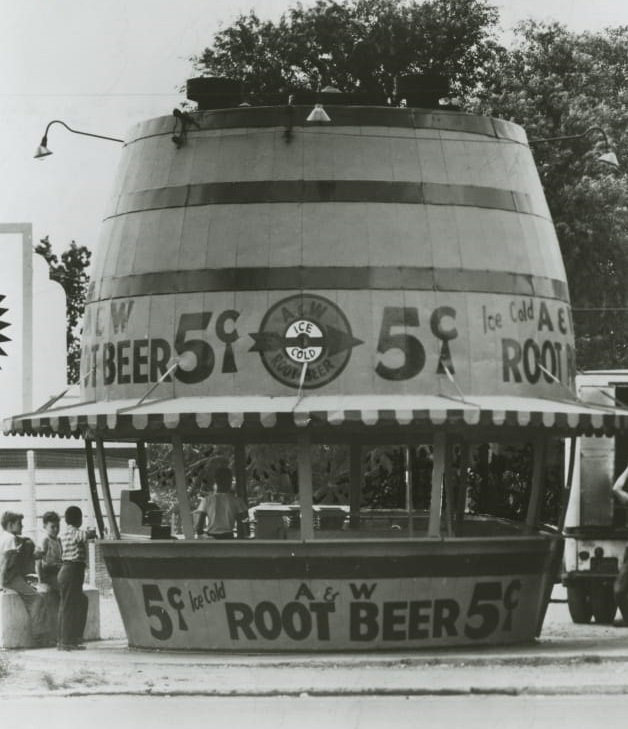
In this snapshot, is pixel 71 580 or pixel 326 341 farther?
pixel 71 580

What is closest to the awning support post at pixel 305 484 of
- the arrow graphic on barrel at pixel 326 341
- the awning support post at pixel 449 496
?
the arrow graphic on barrel at pixel 326 341

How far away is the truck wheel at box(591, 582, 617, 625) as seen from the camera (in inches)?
891

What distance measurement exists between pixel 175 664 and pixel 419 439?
11.9 feet

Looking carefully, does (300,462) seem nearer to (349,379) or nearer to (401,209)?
(349,379)

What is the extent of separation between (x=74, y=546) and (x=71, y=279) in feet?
56.0

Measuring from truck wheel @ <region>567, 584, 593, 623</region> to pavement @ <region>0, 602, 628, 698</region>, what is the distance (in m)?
3.32

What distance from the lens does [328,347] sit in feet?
59.5

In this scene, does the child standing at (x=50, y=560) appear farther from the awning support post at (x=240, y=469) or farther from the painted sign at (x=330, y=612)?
the awning support post at (x=240, y=469)

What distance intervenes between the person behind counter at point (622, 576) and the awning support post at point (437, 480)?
322 centimetres

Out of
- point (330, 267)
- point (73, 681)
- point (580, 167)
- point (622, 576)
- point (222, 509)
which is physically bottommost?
point (73, 681)

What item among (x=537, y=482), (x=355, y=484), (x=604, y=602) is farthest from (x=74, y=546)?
(x=604, y=602)

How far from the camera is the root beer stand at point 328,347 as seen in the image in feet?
59.3

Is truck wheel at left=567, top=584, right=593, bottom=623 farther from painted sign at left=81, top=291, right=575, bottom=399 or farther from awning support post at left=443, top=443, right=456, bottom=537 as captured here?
painted sign at left=81, top=291, right=575, bottom=399

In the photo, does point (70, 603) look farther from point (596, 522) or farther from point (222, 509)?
point (596, 522)
